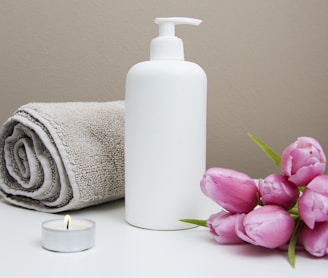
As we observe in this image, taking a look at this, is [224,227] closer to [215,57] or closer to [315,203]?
[315,203]

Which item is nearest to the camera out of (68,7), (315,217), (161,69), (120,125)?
(315,217)

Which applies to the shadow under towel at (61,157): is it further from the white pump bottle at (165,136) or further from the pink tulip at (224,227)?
the pink tulip at (224,227)

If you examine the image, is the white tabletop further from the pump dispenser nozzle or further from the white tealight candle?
the pump dispenser nozzle

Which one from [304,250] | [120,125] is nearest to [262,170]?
[120,125]

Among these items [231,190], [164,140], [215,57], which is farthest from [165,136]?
[215,57]

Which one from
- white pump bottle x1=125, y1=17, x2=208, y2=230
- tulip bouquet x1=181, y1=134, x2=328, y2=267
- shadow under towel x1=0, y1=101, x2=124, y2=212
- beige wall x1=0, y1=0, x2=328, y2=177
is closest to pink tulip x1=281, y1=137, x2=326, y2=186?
tulip bouquet x1=181, y1=134, x2=328, y2=267

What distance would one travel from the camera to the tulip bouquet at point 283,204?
0.46m

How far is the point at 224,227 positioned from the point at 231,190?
0.13ft

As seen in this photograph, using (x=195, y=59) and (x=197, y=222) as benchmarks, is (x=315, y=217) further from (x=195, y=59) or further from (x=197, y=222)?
(x=195, y=59)

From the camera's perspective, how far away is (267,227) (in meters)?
0.46

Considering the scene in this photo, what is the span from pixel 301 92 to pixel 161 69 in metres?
0.59

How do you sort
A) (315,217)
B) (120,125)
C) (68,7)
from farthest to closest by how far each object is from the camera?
(68,7), (120,125), (315,217)

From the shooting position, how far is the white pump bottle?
566mm

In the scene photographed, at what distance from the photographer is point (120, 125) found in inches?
28.2
